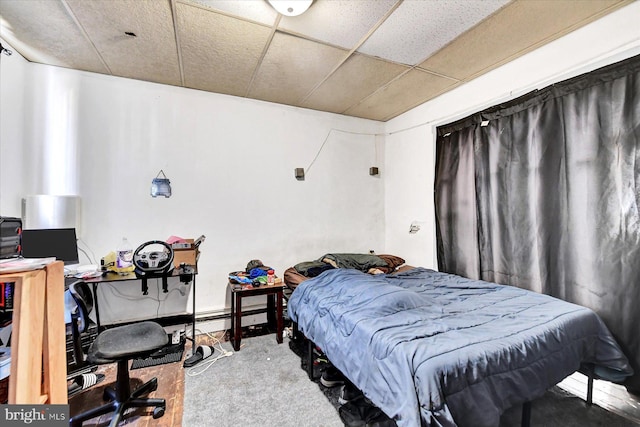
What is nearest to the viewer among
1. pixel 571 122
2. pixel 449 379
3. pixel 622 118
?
pixel 449 379

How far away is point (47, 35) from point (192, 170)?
1.43 meters

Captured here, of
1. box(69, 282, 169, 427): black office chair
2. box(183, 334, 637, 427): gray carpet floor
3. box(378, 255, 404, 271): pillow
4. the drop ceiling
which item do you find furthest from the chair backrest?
box(378, 255, 404, 271): pillow

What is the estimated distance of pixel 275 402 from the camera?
1958 millimetres

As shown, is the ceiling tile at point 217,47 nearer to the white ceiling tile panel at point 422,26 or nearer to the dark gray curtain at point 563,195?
the white ceiling tile panel at point 422,26

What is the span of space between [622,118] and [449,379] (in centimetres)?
205

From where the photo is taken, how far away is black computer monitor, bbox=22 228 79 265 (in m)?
2.24

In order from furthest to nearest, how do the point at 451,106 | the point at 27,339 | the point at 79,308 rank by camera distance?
the point at 451,106 < the point at 79,308 < the point at 27,339

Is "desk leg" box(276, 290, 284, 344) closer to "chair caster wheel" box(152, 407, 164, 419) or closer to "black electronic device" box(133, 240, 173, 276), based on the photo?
"black electronic device" box(133, 240, 173, 276)

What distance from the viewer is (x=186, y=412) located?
1.85 metres

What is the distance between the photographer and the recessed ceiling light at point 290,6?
1745mm

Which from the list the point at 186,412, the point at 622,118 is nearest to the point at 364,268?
the point at 186,412

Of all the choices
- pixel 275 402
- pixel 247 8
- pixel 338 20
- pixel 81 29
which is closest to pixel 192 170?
pixel 81 29

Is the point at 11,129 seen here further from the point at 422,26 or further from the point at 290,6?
the point at 422,26

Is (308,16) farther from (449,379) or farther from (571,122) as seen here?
(449,379)
